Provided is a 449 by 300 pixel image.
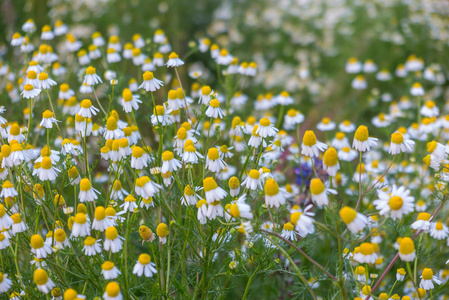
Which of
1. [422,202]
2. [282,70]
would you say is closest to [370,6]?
[282,70]

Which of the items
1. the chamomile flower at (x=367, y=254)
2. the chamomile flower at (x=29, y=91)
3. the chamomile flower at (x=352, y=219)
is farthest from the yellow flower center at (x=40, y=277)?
the chamomile flower at (x=367, y=254)

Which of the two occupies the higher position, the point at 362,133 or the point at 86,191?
the point at 86,191

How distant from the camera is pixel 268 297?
2.39m

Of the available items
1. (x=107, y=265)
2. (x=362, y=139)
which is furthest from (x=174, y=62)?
(x=107, y=265)

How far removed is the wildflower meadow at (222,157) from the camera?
1618 mm

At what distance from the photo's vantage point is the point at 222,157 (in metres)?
1.88

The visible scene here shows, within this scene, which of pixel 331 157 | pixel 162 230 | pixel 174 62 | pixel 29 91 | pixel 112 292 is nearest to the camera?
pixel 112 292

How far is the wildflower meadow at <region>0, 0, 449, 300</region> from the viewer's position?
5.31ft

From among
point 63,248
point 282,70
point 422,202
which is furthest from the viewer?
point 282,70

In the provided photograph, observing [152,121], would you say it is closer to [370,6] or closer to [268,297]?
[268,297]

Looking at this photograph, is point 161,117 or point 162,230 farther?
point 161,117

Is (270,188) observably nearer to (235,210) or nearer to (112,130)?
(235,210)

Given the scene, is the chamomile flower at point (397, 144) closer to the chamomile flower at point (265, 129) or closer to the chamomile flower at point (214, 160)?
the chamomile flower at point (265, 129)

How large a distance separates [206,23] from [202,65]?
0.71 metres
